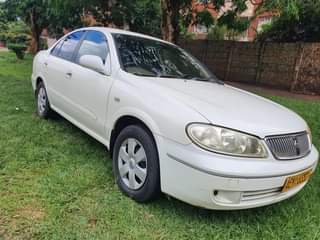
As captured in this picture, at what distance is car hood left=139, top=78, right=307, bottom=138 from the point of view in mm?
2230

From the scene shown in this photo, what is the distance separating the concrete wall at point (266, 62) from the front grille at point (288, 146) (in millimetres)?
9177

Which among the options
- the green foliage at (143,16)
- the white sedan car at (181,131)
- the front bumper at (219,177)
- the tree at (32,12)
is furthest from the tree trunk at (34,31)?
the front bumper at (219,177)

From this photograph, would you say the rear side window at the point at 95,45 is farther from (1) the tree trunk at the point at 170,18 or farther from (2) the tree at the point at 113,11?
(2) the tree at the point at 113,11

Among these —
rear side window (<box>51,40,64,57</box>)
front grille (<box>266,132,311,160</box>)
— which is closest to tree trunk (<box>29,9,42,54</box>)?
rear side window (<box>51,40,64,57</box>)

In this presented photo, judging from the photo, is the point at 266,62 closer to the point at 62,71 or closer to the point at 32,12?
the point at 62,71

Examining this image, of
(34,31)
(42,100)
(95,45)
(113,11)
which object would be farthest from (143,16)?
(95,45)

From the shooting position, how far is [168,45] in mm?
3963

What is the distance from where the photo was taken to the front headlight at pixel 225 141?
2131 millimetres

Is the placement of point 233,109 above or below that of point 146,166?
Answer: above

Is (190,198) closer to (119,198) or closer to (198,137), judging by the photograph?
(198,137)

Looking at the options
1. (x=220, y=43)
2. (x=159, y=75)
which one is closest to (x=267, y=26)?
(x=220, y=43)

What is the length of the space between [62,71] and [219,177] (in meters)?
2.69

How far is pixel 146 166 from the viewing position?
2.49m

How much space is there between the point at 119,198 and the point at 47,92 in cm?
242
